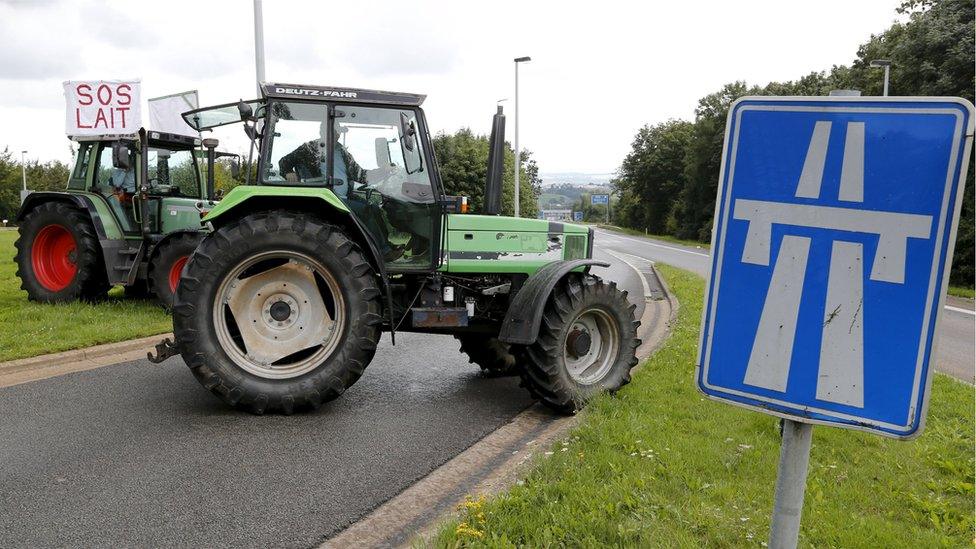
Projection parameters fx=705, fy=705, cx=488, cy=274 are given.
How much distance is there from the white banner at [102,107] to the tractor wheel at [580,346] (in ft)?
26.2

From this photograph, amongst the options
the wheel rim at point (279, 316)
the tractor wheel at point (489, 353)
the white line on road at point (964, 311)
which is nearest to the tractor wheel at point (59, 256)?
the wheel rim at point (279, 316)

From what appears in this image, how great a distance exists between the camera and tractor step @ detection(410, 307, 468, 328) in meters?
6.08

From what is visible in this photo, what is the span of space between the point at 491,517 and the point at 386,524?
0.61 m

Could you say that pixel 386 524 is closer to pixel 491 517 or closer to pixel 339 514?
pixel 339 514

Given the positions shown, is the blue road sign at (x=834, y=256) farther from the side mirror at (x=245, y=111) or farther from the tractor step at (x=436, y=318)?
the side mirror at (x=245, y=111)

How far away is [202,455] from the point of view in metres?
4.61

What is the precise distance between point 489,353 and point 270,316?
237cm

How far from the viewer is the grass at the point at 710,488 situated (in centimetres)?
336

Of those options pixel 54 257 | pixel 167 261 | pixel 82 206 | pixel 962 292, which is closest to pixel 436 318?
pixel 167 261

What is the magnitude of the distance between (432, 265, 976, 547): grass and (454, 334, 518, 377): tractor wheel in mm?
1761

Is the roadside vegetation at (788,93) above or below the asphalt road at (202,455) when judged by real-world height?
above

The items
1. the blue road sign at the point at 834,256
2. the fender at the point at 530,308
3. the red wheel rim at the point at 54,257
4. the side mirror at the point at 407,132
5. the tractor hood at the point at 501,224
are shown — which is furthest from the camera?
the red wheel rim at the point at 54,257

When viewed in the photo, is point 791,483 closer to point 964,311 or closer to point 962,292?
point 964,311

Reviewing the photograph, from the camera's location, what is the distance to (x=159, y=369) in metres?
6.93
